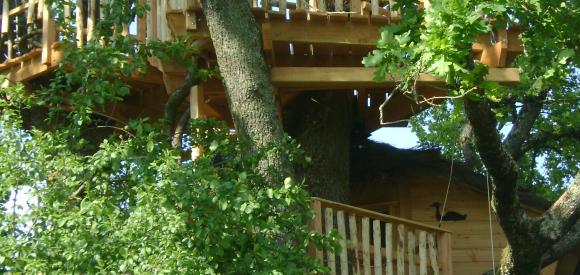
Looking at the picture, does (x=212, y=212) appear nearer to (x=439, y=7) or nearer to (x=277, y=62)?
(x=439, y=7)

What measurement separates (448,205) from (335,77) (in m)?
4.53

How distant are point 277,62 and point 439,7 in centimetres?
380

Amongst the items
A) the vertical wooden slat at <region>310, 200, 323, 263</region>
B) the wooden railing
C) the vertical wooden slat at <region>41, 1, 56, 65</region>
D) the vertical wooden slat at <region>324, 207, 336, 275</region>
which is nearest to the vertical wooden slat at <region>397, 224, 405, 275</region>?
the wooden railing

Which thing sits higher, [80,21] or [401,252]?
[80,21]

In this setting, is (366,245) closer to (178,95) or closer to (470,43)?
(178,95)

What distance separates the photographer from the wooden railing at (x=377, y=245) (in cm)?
891

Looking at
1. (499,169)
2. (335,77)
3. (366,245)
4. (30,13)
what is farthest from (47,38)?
(499,169)

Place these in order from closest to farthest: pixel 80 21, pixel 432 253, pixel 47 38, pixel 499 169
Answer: pixel 499 169 < pixel 432 253 < pixel 80 21 < pixel 47 38

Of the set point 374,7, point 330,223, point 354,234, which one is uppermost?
point 374,7

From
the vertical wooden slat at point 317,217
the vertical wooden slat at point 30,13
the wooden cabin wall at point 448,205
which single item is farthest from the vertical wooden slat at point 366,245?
the vertical wooden slat at point 30,13

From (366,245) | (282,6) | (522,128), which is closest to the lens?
(366,245)

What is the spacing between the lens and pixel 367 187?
13445mm

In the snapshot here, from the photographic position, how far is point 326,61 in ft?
34.3

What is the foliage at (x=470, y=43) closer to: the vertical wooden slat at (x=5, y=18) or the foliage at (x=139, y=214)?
the foliage at (x=139, y=214)
